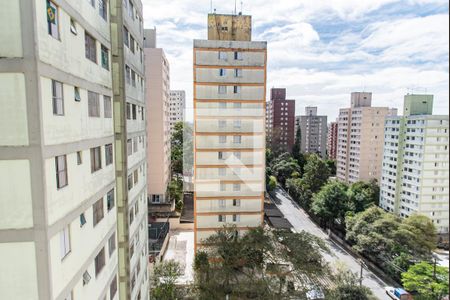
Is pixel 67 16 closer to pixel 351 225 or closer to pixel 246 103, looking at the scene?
pixel 246 103

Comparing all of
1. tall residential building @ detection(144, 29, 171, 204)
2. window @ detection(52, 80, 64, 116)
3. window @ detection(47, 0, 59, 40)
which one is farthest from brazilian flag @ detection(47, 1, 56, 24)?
tall residential building @ detection(144, 29, 171, 204)

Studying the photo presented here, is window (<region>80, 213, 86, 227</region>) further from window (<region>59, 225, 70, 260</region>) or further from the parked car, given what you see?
the parked car

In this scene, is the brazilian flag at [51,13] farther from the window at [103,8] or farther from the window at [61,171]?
the window at [103,8]

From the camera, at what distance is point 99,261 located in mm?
3781

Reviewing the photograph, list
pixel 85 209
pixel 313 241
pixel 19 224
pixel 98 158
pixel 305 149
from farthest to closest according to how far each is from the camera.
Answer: pixel 305 149, pixel 313 241, pixel 98 158, pixel 85 209, pixel 19 224

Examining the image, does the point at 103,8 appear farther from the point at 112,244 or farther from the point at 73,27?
the point at 112,244

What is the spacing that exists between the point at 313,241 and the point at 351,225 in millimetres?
5551

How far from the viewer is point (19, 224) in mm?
2268

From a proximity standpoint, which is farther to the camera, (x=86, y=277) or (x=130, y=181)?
(x=130, y=181)

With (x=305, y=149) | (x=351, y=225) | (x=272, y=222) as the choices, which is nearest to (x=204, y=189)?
(x=272, y=222)

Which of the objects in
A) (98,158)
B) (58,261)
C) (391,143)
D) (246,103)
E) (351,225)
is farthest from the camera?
(391,143)

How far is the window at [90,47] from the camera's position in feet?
11.0

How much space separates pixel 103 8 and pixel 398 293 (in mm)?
11693

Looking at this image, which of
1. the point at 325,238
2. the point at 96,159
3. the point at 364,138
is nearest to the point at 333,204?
the point at 325,238
